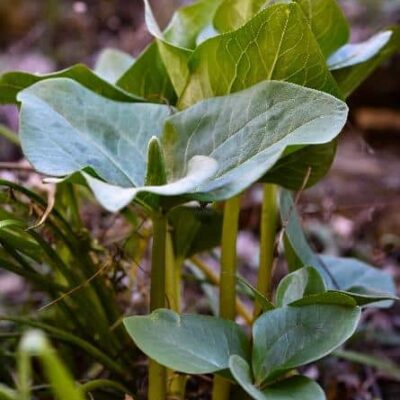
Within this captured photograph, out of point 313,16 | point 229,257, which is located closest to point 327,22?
point 313,16

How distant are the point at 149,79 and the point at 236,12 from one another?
0.40 ft

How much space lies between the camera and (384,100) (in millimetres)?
1869

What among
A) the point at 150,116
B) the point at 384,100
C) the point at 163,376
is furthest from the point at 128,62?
the point at 384,100

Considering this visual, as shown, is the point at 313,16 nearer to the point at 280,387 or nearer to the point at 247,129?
the point at 247,129

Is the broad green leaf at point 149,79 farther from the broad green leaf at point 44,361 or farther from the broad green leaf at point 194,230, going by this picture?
the broad green leaf at point 44,361

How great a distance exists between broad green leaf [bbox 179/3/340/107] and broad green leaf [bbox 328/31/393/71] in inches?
3.7

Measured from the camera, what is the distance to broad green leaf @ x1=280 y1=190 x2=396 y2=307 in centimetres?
61

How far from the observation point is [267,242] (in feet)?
2.06

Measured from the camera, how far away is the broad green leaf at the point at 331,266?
61 centimetres

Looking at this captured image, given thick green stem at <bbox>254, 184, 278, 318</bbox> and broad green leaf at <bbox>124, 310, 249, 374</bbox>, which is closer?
broad green leaf at <bbox>124, 310, 249, 374</bbox>

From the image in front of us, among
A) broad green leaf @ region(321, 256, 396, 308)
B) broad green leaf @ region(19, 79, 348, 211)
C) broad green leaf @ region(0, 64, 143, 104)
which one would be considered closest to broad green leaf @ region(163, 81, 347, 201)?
broad green leaf @ region(19, 79, 348, 211)

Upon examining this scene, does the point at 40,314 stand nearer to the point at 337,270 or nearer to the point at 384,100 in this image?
the point at 337,270

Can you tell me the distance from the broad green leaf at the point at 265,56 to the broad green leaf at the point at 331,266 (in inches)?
5.3

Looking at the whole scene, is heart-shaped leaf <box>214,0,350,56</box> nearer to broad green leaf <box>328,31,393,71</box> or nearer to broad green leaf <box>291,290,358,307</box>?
broad green leaf <box>328,31,393,71</box>
